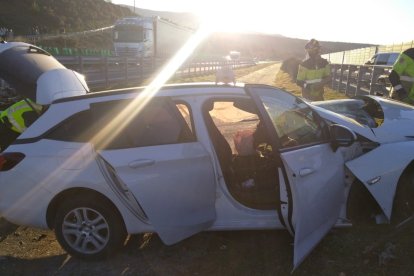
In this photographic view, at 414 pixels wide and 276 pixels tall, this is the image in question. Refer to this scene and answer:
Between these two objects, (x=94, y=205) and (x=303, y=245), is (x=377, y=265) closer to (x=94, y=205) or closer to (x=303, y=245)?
(x=303, y=245)

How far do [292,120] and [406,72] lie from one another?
11.5ft

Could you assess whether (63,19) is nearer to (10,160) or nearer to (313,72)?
(313,72)

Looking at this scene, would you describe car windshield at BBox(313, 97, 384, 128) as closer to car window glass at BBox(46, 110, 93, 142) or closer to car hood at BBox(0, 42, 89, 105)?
car window glass at BBox(46, 110, 93, 142)

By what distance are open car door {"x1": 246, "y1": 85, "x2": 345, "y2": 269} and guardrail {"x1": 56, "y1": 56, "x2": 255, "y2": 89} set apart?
27.2 ft

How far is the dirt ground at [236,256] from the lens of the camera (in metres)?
3.52

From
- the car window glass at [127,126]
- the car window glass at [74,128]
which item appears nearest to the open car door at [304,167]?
the car window glass at [127,126]

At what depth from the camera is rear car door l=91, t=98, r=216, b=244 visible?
3.57m

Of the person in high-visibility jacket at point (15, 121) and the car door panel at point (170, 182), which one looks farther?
the person in high-visibility jacket at point (15, 121)

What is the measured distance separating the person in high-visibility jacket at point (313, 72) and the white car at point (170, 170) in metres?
4.12

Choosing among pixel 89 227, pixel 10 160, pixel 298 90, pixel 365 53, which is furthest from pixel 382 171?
pixel 365 53

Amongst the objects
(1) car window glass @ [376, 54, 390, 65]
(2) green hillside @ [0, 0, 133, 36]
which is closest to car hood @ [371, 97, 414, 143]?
(1) car window glass @ [376, 54, 390, 65]

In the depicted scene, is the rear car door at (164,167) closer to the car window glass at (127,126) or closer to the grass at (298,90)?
the car window glass at (127,126)

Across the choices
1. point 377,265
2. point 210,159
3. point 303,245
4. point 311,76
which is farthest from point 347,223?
point 311,76

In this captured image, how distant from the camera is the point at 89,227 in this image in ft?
12.6
